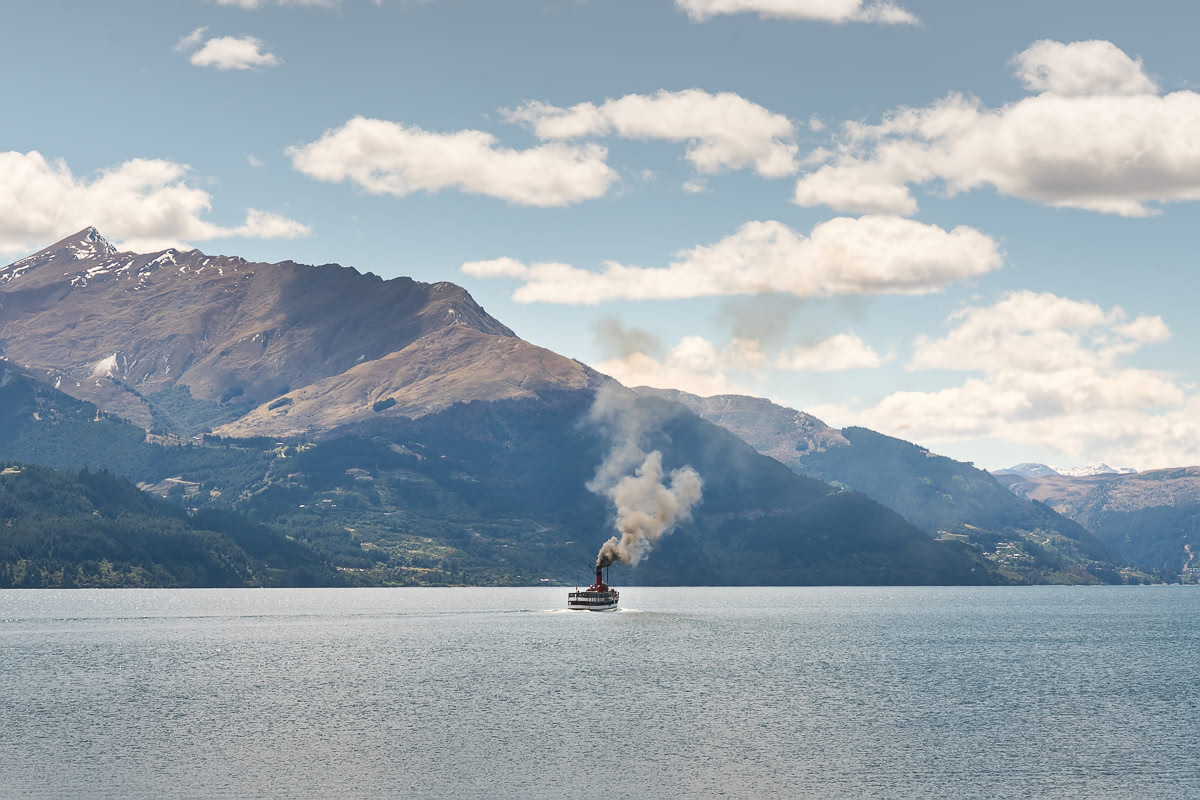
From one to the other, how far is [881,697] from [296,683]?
83.4 m

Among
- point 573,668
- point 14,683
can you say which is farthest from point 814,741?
point 14,683

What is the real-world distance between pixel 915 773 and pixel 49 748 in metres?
82.1

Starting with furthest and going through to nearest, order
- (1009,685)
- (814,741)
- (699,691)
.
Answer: (1009,685), (699,691), (814,741)

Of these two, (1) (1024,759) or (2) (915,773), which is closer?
(2) (915,773)

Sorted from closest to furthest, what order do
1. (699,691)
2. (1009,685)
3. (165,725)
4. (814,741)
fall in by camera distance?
(814,741) < (165,725) < (699,691) < (1009,685)

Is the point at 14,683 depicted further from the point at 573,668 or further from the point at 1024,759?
the point at 1024,759

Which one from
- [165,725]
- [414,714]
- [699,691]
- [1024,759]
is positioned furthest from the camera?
[699,691]

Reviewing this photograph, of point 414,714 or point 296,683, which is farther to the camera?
point 296,683

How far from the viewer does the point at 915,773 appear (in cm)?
10700

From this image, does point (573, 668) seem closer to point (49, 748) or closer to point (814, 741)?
point (814, 741)

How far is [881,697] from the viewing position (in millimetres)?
161250

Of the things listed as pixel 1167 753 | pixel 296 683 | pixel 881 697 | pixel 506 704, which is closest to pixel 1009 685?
pixel 881 697

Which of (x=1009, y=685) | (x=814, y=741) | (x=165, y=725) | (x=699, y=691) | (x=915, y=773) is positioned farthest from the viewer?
(x=1009, y=685)

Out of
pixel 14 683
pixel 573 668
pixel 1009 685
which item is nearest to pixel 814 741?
pixel 1009 685
